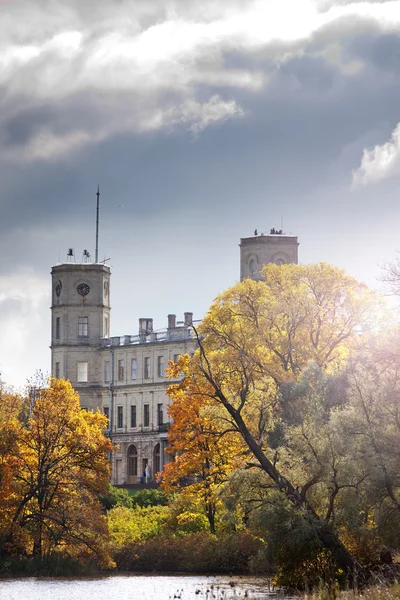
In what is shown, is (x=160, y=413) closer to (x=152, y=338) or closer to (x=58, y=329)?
(x=152, y=338)

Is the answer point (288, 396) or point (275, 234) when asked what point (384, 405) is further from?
point (275, 234)

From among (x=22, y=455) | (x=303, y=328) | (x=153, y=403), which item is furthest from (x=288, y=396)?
(x=153, y=403)

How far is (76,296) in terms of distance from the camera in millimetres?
132250

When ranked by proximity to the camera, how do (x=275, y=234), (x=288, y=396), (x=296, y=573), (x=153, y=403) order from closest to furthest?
1. (x=296, y=573)
2. (x=288, y=396)
3. (x=275, y=234)
4. (x=153, y=403)

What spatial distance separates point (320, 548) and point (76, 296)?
93.3 m

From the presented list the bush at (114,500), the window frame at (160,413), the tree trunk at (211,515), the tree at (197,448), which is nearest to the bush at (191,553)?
the tree trunk at (211,515)

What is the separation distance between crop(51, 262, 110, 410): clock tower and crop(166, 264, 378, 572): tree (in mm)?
70598

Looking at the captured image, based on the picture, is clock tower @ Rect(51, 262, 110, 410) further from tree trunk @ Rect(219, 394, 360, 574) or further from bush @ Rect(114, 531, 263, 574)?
tree trunk @ Rect(219, 394, 360, 574)

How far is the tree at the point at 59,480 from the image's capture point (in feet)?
176

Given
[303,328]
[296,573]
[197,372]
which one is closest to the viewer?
[296,573]

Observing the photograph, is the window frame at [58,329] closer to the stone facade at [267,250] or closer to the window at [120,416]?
the window at [120,416]

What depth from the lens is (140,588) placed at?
4747 cm

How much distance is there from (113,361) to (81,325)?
16.1ft

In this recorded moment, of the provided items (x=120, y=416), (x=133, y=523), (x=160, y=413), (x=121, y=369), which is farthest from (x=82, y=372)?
(x=133, y=523)
